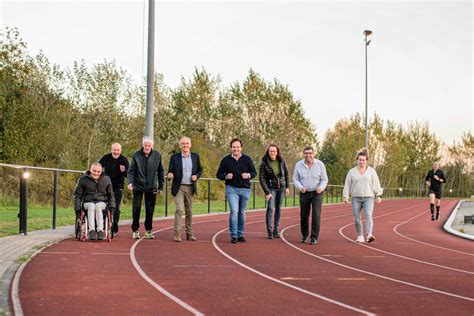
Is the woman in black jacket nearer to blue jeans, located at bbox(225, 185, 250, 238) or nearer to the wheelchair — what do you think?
blue jeans, located at bbox(225, 185, 250, 238)

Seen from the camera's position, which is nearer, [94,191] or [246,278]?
[246,278]

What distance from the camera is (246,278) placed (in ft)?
25.3

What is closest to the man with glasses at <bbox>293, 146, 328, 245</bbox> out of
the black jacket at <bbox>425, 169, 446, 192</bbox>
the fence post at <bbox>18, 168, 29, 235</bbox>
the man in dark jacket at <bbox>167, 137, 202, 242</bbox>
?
the man in dark jacket at <bbox>167, 137, 202, 242</bbox>

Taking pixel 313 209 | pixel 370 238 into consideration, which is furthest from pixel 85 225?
pixel 370 238

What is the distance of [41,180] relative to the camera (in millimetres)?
13922

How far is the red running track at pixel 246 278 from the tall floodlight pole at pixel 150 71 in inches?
181

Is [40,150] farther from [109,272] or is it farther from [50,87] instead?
[109,272]

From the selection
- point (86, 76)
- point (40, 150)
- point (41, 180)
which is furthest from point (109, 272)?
point (86, 76)

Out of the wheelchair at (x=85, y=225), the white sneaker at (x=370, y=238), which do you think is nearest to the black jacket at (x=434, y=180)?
the white sneaker at (x=370, y=238)

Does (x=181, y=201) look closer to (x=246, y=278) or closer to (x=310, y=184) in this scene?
(x=310, y=184)

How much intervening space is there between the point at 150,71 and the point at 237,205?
18.3ft

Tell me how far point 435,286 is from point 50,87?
2838 cm

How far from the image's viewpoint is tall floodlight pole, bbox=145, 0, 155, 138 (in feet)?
53.5

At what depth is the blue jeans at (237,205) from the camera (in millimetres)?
11984
